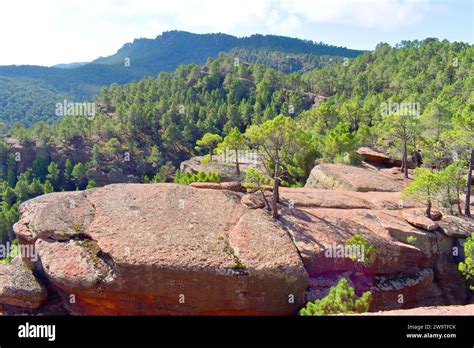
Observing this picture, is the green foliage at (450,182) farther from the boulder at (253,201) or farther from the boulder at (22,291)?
the boulder at (22,291)

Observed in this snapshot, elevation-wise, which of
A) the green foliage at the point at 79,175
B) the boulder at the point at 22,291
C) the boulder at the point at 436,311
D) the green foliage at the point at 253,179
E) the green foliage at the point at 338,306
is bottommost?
the green foliage at the point at 79,175

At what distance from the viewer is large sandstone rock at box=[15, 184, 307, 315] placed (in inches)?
734

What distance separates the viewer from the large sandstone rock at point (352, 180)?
3150cm

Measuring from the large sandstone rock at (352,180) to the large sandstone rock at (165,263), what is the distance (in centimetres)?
1276

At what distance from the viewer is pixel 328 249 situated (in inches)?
810

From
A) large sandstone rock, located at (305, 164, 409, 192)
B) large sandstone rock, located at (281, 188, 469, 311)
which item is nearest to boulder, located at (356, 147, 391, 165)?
large sandstone rock, located at (305, 164, 409, 192)

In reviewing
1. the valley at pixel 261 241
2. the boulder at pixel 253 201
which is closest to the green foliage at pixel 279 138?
the valley at pixel 261 241

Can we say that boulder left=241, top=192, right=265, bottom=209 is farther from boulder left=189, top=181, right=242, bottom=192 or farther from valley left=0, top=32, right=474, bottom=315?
boulder left=189, top=181, right=242, bottom=192

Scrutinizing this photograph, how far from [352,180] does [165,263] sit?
19749 millimetres

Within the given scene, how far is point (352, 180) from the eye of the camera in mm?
32312

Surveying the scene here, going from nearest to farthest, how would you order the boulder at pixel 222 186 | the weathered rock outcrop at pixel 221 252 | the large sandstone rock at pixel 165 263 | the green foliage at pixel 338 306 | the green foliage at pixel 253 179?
the green foliage at pixel 338 306 < the large sandstone rock at pixel 165 263 < the weathered rock outcrop at pixel 221 252 < the green foliage at pixel 253 179 < the boulder at pixel 222 186

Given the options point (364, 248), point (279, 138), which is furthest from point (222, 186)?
point (364, 248)

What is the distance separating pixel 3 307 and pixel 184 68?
413ft
